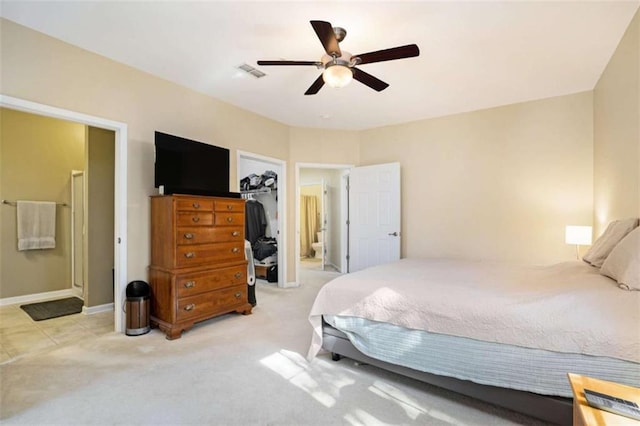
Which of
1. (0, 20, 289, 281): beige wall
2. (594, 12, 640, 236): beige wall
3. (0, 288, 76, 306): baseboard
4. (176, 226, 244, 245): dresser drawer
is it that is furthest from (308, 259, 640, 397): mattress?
(0, 288, 76, 306): baseboard

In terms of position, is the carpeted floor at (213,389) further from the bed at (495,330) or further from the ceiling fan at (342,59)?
the ceiling fan at (342,59)

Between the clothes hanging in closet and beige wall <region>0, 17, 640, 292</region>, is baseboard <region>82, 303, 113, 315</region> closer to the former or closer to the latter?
beige wall <region>0, 17, 640, 292</region>

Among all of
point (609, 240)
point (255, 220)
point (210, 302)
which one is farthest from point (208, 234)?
point (609, 240)

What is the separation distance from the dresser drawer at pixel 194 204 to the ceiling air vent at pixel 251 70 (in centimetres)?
142

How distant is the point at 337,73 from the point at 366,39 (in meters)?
0.57

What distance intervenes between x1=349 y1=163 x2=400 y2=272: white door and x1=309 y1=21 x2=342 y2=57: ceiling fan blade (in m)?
2.89

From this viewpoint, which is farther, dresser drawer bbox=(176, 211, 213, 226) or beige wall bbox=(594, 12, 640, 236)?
dresser drawer bbox=(176, 211, 213, 226)

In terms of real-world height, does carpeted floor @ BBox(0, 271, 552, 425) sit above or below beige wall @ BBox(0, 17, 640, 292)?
below

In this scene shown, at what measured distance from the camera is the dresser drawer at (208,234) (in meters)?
3.07

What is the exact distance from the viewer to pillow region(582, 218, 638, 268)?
2.29 metres

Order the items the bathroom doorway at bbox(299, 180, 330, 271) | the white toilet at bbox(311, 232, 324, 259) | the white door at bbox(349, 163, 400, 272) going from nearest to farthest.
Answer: the white door at bbox(349, 163, 400, 272)
the white toilet at bbox(311, 232, 324, 259)
the bathroom doorway at bbox(299, 180, 330, 271)

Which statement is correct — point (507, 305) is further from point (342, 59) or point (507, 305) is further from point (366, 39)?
point (366, 39)

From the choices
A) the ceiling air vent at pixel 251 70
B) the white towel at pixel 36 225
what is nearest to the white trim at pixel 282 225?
the ceiling air vent at pixel 251 70

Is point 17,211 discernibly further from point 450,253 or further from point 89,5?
point 450,253
